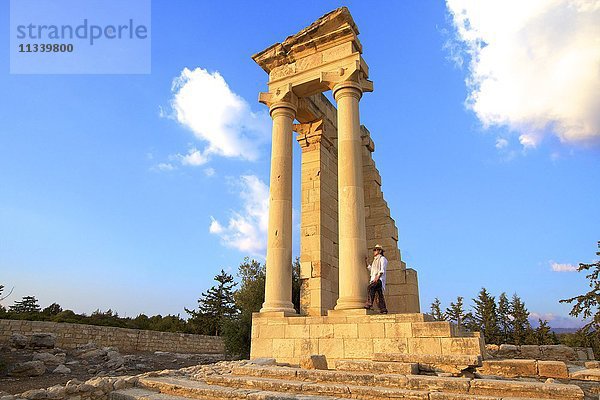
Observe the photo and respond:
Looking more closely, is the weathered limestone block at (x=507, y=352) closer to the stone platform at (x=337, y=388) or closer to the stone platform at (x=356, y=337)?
the stone platform at (x=356, y=337)

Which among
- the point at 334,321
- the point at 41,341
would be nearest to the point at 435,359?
the point at 334,321

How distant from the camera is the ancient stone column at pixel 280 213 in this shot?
13.1m

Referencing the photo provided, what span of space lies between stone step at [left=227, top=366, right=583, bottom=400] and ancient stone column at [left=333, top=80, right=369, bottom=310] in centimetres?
430

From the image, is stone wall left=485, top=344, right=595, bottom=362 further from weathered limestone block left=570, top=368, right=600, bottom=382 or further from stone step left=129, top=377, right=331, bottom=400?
stone step left=129, top=377, right=331, bottom=400

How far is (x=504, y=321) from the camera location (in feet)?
118

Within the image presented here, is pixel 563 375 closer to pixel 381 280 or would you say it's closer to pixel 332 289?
pixel 381 280

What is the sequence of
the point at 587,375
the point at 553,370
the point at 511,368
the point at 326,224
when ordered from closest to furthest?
the point at 587,375 → the point at 553,370 → the point at 511,368 → the point at 326,224

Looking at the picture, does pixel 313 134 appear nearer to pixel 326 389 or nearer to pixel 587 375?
pixel 326 389

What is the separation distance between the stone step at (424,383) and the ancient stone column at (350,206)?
169 inches

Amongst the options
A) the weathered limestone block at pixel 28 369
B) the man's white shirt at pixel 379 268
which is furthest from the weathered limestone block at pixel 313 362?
the weathered limestone block at pixel 28 369

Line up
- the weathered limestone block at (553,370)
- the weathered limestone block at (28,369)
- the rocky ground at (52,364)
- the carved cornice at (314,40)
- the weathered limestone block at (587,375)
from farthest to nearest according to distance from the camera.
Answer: the weathered limestone block at (28,369), the rocky ground at (52,364), the carved cornice at (314,40), the weathered limestone block at (553,370), the weathered limestone block at (587,375)

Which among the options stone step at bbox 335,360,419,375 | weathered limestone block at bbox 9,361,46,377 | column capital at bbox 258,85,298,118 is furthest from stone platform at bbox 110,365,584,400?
Result: weathered limestone block at bbox 9,361,46,377

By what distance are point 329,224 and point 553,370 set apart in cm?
947

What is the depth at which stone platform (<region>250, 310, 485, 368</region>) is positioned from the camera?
9.20 m
